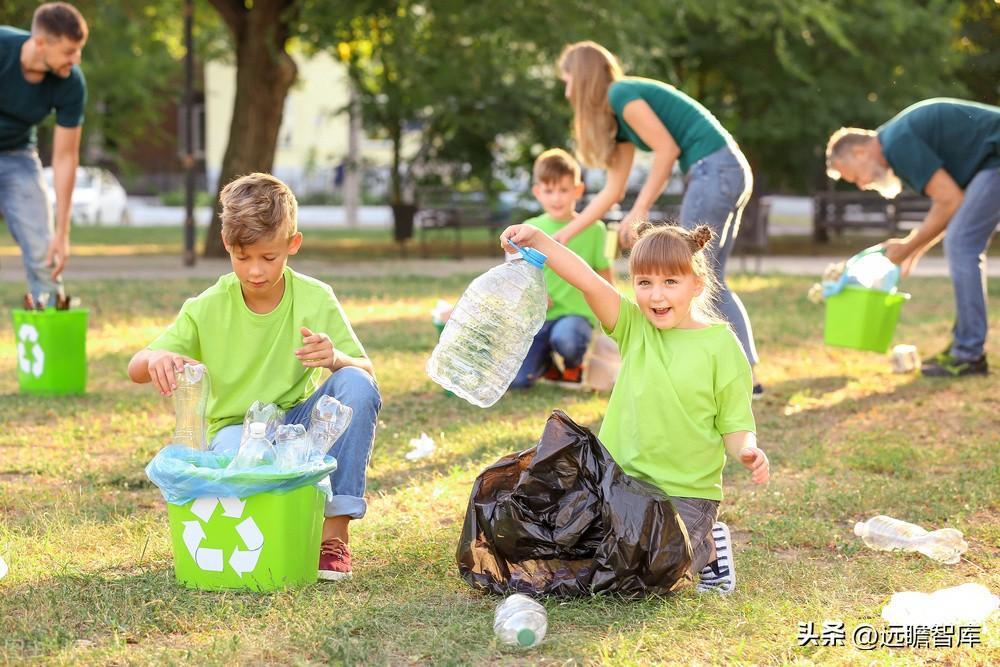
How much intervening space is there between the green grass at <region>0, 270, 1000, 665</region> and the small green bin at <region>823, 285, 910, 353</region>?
10.0 inches

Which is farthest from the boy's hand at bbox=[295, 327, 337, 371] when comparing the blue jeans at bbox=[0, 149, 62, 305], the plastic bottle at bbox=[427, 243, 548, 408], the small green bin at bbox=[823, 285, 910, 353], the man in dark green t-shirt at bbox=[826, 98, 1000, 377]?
the small green bin at bbox=[823, 285, 910, 353]

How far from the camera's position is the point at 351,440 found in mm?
4023

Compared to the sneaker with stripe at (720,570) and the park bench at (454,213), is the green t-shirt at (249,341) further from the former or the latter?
the park bench at (454,213)

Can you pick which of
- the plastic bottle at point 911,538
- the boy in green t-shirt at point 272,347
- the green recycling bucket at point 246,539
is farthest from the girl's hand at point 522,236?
the plastic bottle at point 911,538

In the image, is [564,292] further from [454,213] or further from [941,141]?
[454,213]

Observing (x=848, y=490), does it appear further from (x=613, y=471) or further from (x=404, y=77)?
(x=404, y=77)

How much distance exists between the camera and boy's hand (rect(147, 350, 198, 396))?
12.7 ft

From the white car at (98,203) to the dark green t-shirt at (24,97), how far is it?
957 inches

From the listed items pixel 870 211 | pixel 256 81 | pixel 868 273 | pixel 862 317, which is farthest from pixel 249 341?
pixel 870 211

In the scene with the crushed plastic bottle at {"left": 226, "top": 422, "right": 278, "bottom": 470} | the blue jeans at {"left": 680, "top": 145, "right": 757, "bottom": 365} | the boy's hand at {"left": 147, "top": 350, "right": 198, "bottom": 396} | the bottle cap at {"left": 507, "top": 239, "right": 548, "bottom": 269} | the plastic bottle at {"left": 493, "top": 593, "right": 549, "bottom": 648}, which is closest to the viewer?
the plastic bottle at {"left": 493, "top": 593, "right": 549, "bottom": 648}

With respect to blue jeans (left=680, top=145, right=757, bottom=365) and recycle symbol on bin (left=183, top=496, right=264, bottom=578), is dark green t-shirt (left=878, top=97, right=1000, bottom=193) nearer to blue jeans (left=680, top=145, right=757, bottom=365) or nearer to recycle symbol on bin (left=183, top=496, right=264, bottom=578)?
blue jeans (left=680, top=145, right=757, bottom=365)

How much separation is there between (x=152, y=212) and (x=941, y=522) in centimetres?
3525

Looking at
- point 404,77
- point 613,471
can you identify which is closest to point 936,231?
point 613,471

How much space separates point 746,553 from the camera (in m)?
4.31
